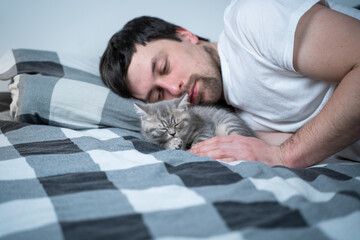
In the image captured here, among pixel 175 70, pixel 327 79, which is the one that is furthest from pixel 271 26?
pixel 175 70

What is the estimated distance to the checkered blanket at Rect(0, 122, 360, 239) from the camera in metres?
0.49

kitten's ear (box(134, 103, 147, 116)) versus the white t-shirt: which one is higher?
the white t-shirt

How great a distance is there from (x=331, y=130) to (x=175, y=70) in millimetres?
795

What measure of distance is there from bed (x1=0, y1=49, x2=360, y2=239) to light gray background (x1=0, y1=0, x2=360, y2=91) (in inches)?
42.6

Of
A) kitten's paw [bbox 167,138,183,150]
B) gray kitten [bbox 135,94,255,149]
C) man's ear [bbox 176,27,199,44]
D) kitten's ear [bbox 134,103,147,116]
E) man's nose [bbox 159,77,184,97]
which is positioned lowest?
kitten's paw [bbox 167,138,183,150]

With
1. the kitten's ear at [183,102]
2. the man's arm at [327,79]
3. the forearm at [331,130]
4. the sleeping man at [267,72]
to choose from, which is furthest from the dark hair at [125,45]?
the forearm at [331,130]

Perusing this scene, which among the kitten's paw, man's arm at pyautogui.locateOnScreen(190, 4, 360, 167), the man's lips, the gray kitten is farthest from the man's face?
man's arm at pyautogui.locateOnScreen(190, 4, 360, 167)

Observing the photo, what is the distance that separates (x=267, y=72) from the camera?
1.09 m

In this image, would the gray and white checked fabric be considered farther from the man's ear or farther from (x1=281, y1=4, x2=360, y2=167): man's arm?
(x1=281, y1=4, x2=360, y2=167): man's arm

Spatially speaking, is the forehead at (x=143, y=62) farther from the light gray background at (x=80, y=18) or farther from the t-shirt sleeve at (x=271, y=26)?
the light gray background at (x=80, y=18)

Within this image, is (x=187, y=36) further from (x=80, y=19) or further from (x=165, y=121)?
(x=80, y=19)

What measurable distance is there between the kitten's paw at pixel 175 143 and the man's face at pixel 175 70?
11.1 inches

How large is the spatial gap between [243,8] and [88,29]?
1390mm

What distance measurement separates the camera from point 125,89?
1.48 m
